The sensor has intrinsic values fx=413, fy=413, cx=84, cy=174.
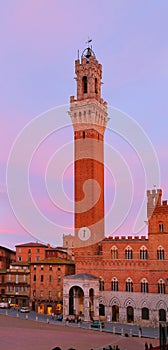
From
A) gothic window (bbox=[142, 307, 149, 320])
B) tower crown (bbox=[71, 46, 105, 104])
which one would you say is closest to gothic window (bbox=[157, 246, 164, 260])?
gothic window (bbox=[142, 307, 149, 320])

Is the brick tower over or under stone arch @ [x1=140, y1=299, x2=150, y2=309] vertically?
over

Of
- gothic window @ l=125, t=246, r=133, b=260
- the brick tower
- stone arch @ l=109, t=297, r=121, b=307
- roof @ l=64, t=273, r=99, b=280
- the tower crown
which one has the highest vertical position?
the tower crown

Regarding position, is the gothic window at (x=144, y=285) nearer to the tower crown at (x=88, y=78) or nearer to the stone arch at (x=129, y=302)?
the stone arch at (x=129, y=302)

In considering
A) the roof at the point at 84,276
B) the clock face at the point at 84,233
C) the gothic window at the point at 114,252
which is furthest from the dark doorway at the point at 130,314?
the clock face at the point at 84,233

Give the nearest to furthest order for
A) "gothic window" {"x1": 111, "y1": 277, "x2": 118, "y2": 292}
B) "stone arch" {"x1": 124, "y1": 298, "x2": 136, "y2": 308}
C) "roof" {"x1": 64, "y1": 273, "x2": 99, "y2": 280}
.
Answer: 1. "stone arch" {"x1": 124, "y1": 298, "x2": 136, "y2": 308}
2. "roof" {"x1": 64, "y1": 273, "x2": 99, "y2": 280}
3. "gothic window" {"x1": 111, "y1": 277, "x2": 118, "y2": 292}

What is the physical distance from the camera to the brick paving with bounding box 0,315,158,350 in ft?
121

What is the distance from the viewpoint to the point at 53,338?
4103cm

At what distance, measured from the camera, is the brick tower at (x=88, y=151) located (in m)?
65.1

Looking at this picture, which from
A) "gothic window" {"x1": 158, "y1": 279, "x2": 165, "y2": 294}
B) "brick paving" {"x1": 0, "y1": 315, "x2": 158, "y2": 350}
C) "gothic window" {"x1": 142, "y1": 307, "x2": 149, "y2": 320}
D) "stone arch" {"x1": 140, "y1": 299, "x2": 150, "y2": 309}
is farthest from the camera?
"stone arch" {"x1": 140, "y1": 299, "x2": 150, "y2": 309}

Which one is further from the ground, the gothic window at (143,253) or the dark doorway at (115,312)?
the gothic window at (143,253)

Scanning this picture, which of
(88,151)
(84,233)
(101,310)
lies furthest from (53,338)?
(88,151)

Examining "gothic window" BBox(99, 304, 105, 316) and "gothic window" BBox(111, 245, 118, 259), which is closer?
"gothic window" BBox(99, 304, 105, 316)

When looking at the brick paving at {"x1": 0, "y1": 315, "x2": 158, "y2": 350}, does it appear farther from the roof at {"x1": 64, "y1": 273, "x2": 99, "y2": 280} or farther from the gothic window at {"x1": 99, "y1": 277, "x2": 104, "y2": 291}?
the gothic window at {"x1": 99, "y1": 277, "x2": 104, "y2": 291}

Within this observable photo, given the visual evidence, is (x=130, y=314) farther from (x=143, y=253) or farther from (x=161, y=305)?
(x=143, y=253)
